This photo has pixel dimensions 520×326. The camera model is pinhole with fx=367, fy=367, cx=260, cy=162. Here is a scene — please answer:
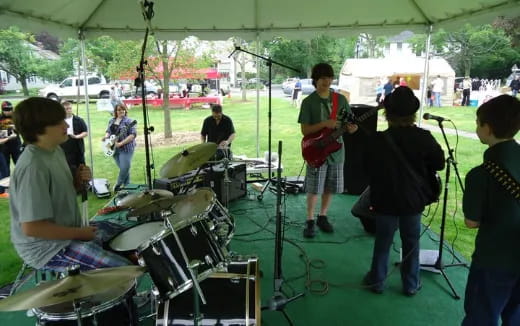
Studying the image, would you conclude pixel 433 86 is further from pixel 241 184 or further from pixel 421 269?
pixel 421 269

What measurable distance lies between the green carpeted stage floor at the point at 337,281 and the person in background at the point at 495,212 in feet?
3.13

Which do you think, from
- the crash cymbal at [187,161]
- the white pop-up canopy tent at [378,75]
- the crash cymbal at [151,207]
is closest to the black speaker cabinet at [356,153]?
the crash cymbal at [187,161]

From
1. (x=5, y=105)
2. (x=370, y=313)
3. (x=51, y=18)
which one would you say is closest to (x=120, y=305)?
(x=370, y=313)

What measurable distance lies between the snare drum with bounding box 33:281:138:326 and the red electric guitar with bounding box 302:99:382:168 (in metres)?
2.38

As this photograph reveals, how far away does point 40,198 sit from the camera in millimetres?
1937

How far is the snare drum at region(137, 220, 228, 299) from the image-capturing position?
194 cm

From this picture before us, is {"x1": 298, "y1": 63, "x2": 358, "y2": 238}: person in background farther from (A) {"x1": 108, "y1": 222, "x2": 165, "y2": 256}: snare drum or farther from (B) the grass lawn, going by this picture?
(A) {"x1": 108, "y1": 222, "x2": 165, "y2": 256}: snare drum

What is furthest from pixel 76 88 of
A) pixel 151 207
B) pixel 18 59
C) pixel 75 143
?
pixel 151 207

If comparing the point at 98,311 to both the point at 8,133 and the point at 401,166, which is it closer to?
the point at 401,166

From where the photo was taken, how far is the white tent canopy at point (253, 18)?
4930 mm

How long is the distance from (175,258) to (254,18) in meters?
4.73

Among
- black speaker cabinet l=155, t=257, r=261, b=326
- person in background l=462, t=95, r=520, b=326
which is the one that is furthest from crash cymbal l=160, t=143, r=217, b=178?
person in background l=462, t=95, r=520, b=326

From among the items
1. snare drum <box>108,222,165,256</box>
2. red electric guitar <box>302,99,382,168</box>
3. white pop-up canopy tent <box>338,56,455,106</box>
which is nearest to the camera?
snare drum <box>108,222,165,256</box>

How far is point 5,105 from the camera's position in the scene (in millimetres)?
6254
